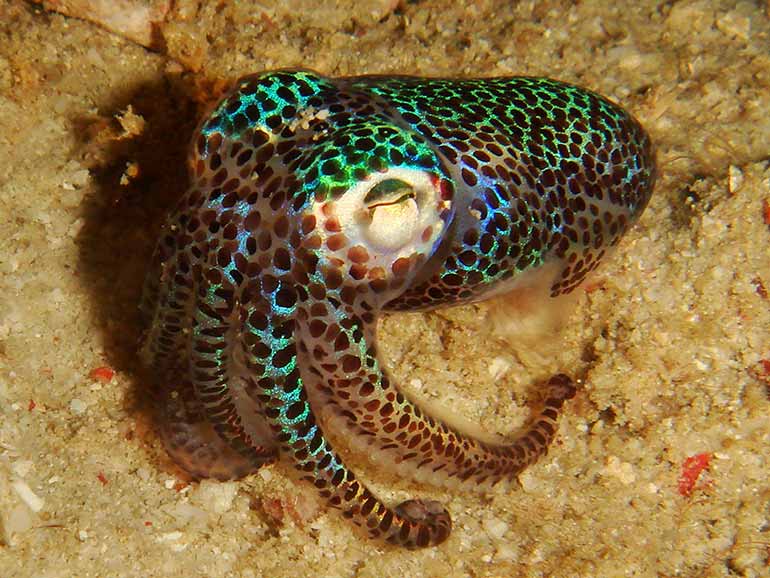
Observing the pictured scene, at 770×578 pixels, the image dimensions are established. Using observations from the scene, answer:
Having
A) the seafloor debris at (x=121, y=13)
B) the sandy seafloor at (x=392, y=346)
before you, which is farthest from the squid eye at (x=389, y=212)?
the seafloor debris at (x=121, y=13)

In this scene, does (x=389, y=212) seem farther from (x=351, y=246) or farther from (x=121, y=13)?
(x=121, y=13)

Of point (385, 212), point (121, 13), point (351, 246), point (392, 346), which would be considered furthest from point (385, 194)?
point (121, 13)

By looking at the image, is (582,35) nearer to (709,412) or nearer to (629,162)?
(629,162)

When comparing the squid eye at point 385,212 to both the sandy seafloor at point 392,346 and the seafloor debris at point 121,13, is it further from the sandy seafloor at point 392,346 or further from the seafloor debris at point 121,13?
the seafloor debris at point 121,13

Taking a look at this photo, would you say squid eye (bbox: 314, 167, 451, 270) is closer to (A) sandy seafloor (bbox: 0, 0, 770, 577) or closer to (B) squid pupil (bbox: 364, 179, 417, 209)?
(B) squid pupil (bbox: 364, 179, 417, 209)

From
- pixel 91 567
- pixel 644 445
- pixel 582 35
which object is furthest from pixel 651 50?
pixel 91 567

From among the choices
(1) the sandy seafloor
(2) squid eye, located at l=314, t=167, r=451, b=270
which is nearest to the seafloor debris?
(1) the sandy seafloor
